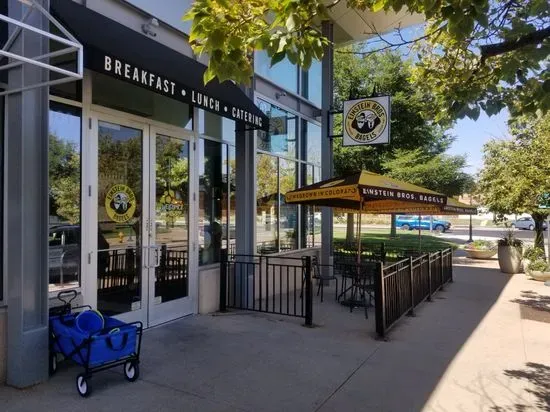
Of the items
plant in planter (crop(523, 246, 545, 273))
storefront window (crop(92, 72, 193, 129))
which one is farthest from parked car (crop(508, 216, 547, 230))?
storefront window (crop(92, 72, 193, 129))

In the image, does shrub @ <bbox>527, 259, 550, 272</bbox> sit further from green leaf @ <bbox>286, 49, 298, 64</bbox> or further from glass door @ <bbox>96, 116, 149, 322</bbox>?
green leaf @ <bbox>286, 49, 298, 64</bbox>

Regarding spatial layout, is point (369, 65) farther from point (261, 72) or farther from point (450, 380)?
point (450, 380)

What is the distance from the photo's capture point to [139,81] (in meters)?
4.93

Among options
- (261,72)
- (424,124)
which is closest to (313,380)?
(261,72)

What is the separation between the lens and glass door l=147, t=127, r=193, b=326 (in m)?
6.57

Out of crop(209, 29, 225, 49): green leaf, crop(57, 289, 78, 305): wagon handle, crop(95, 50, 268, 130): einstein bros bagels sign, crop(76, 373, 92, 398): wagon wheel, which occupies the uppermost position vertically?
crop(95, 50, 268, 130): einstein bros bagels sign

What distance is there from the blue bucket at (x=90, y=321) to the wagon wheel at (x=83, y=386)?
22.0 inches

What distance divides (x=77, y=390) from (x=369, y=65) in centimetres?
1759

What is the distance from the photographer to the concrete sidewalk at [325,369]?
4.21m

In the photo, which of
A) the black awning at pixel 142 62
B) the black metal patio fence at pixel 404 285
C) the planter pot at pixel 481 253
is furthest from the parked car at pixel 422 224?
the black awning at pixel 142 62

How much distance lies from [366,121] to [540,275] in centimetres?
661

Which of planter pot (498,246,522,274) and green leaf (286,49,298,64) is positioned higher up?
green leaf (286,49,298,64)

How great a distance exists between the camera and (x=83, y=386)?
4.19 meters

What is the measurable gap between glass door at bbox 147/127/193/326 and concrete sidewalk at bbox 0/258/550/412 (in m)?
0.35
